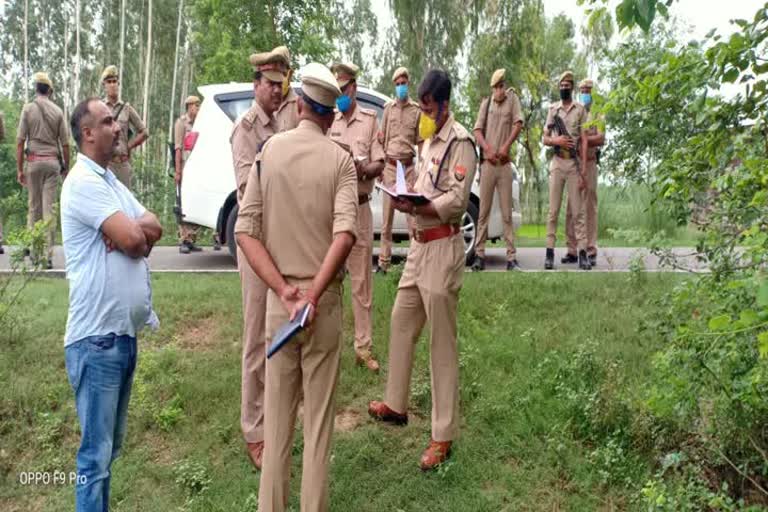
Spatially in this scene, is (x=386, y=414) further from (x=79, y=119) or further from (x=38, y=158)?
(x=38, y=158)

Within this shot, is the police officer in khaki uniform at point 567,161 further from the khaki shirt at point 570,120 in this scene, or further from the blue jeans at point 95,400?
the blue jeans at point 95,400

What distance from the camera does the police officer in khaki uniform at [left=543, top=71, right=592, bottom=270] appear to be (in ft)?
24.4

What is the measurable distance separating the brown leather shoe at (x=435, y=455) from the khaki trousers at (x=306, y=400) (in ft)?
3.06

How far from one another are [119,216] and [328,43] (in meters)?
9.15

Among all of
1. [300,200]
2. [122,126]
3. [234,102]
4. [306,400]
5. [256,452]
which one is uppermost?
[234,102]

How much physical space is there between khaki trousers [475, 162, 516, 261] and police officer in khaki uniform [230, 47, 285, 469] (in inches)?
144

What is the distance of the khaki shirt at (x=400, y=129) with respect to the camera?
6.56 meters

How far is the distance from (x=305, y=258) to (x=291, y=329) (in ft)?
1.11

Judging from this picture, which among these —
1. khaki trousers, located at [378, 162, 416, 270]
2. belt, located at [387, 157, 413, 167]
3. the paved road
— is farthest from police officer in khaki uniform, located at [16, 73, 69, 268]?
belt, located at [387, 157, 413, 167]

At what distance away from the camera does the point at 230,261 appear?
27.1ft

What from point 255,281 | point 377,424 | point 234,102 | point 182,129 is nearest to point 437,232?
point 255,281

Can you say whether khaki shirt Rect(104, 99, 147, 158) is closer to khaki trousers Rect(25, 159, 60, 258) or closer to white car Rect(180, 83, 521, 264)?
khaki trousers Rect(25, 159, 60, 258)

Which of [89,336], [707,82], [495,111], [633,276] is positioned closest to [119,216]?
Answer: [89,336]

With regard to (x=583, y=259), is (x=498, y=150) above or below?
above
